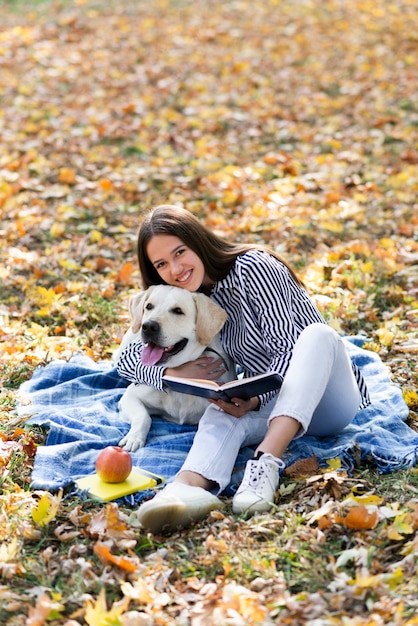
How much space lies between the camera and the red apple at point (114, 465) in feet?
10.9

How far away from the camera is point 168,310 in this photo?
3.87m

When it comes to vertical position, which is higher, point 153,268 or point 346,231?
point 153,268

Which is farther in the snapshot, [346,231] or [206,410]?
[346,231]

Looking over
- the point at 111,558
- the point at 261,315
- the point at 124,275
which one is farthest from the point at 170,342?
the point at 124,275

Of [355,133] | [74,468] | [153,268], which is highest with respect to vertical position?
[153,268]

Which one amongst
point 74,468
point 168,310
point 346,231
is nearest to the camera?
point 74,468

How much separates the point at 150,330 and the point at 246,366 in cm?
56

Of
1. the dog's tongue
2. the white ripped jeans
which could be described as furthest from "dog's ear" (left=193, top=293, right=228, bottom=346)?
the white ripped jeans

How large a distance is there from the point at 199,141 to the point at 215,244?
553cm

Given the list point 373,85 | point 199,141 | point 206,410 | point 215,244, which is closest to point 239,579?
point 206,410

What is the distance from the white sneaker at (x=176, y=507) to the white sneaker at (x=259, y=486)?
0.11 meters

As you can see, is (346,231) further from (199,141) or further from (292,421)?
(292,421)

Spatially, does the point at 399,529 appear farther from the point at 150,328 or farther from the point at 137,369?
the point at 137,369

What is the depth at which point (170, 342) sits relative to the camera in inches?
154
